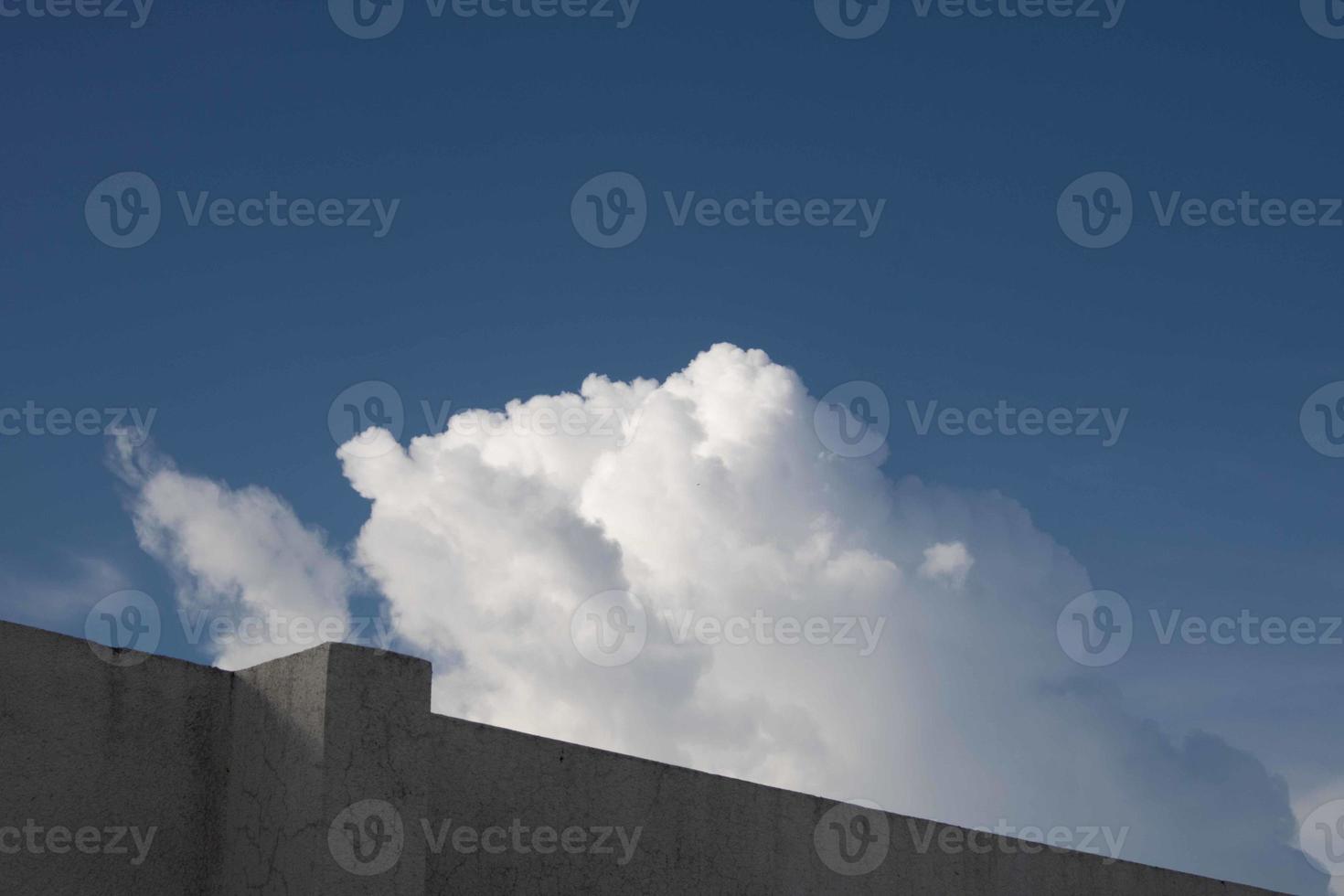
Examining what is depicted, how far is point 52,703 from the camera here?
655 centimetres

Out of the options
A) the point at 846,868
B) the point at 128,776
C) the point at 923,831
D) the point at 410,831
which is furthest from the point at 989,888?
the point at 128,776

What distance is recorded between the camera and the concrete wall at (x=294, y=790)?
633 cm

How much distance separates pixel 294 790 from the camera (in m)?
6.36

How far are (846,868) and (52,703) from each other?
4.57 meters

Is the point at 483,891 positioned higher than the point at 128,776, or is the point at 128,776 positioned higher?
the point at 128,776

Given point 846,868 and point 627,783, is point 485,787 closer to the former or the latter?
point 627,783

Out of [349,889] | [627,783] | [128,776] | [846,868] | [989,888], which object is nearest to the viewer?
[349,889]

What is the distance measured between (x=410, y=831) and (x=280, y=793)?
1.95 ft

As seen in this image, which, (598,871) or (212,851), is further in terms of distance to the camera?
(598,871)

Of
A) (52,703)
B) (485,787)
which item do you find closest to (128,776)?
(52,703)

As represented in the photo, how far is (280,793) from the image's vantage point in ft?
21.1

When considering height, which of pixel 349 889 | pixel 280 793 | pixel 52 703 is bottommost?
pixel 349 889

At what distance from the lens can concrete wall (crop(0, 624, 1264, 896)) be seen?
6328 mm

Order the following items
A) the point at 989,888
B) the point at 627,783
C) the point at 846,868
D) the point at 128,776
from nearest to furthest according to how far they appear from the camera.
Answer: the point at 128,776
the point at 627,783
the point at 846,868
the point at 989,888
